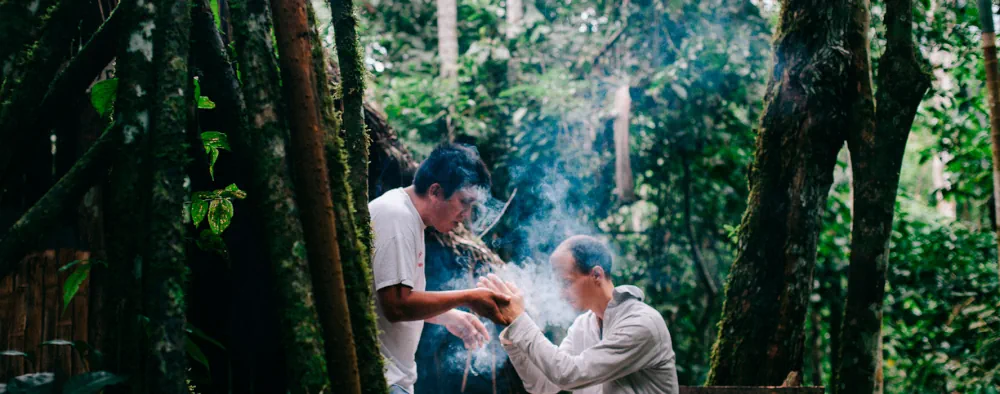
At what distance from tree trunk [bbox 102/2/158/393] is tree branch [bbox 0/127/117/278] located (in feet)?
0.17

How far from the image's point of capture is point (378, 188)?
5.69 metres

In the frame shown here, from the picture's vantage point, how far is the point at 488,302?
3688 millimetres

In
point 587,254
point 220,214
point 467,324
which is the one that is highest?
point 220,214

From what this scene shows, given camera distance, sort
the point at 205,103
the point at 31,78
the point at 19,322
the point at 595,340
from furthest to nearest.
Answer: the point at 595,340 < the point at 19,322 < the point at 31,78 < the point at 205,103

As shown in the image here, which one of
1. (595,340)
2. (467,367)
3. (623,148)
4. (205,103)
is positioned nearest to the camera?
(205,103)

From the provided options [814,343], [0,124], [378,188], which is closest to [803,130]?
[378,188]

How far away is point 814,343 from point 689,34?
407 centimetres

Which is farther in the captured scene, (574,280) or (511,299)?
(574,280)

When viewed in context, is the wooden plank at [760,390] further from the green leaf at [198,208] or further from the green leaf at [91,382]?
the green leaf at [91,382]

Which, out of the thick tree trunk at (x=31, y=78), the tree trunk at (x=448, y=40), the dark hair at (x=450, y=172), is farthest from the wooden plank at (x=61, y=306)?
the tree trunk at (x=448, y=40)

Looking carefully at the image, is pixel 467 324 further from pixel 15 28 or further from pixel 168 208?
pixel 15 28

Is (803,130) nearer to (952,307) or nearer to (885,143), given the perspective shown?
(885,143)

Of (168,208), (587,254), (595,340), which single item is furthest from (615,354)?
(168,208)

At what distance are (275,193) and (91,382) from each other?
71 cm
